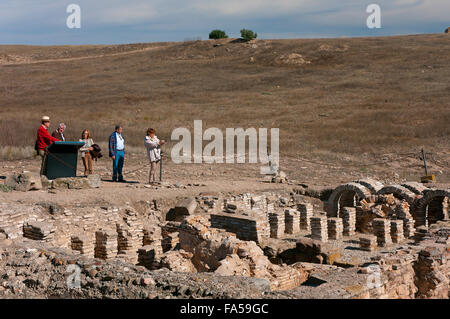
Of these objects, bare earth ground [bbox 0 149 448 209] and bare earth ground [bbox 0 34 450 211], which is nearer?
bare earth ground [bbox 0 149 448 209]

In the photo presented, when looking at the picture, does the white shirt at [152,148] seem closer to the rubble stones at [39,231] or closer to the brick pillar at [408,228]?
the rubble stones at [39,231]

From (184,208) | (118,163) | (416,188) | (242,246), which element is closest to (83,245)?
(242,246)

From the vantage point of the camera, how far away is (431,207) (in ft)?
42.9

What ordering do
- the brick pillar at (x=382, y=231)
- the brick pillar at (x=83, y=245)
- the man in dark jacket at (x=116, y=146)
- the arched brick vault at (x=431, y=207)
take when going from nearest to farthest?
the brick pillar at (x=83, y=245)
the brick pillar at (x=382, y=231)
the arched brick vault at (x=431, y=207)
the man in dark jacket at (x=116, y=146)

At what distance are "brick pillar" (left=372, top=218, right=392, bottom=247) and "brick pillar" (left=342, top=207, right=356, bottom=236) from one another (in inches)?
42.5

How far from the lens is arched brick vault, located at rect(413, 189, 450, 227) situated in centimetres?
1199

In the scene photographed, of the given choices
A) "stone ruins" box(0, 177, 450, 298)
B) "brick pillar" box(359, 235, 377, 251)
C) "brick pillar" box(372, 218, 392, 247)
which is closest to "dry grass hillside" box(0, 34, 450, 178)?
"stone ruins" box(0, 177, 450, 298)

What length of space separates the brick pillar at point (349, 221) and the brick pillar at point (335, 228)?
1.13 feet

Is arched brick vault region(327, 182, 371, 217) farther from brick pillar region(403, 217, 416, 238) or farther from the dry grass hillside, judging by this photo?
the dry grass hillside

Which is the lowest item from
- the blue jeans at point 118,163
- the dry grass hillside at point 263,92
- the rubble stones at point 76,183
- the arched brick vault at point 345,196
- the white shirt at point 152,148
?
the arched brick vault at point 345,196

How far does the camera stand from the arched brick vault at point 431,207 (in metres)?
12.0

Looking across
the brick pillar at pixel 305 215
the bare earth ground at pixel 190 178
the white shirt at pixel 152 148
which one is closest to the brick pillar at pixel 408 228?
the brick pillar at pixel 305 215
